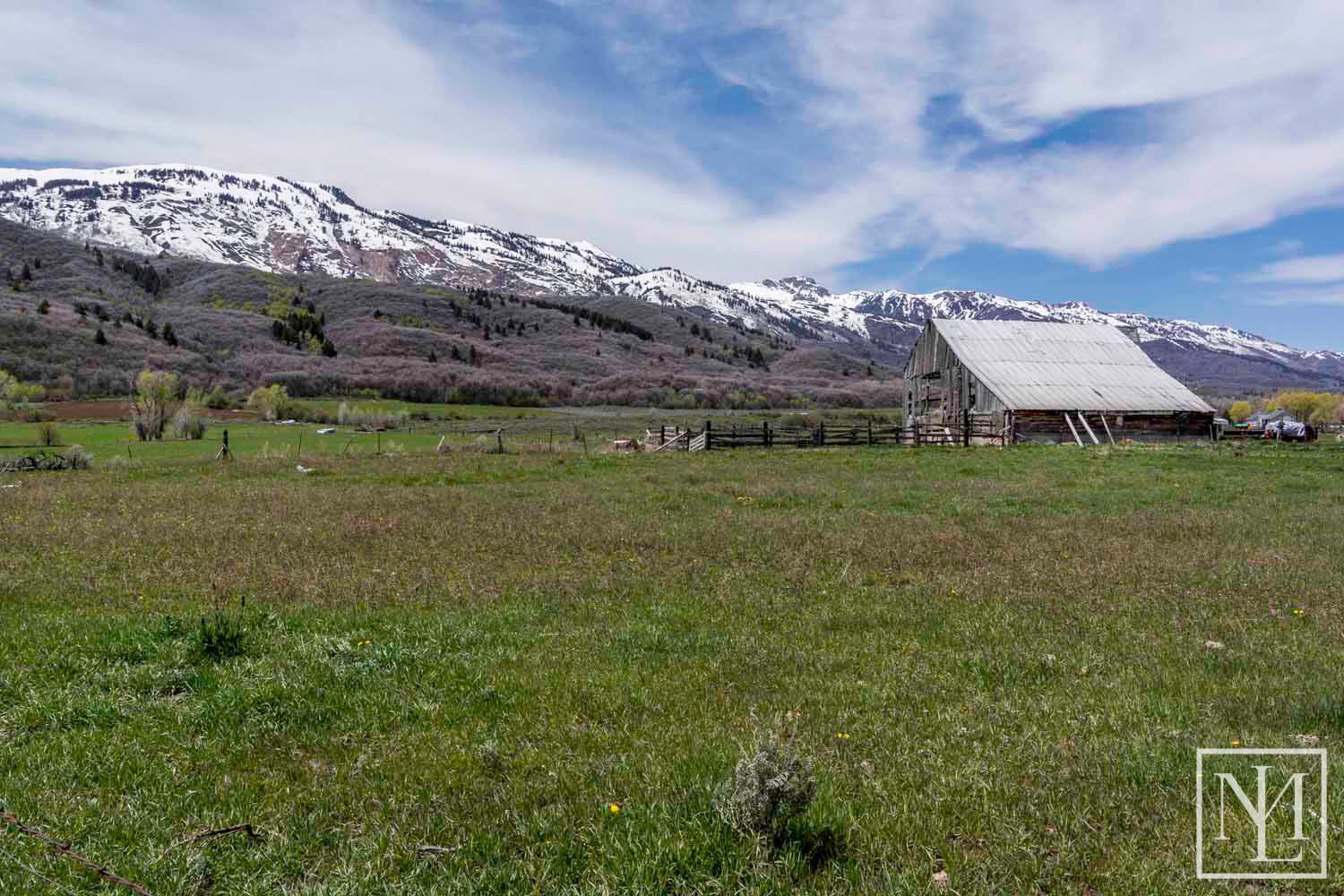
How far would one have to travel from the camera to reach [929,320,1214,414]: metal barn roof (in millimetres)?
47875

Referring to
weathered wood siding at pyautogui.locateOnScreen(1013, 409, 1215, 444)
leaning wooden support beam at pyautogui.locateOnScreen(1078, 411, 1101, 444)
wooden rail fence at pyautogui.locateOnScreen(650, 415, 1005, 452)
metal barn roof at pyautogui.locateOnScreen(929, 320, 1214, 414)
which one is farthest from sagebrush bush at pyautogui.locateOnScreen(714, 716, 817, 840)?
leaning wooden support beam at pyautogui.locateOnScreen(1078, 411, 1101, 444)

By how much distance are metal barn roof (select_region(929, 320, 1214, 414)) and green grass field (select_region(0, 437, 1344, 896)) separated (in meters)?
34.4

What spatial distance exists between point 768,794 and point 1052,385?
2034 inches

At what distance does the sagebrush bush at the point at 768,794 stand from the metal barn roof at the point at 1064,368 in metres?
46.4

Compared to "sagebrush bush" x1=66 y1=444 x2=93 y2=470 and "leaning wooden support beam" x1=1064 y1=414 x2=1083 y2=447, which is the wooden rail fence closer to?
"leaning wooden support beam" x1=1064 y1=414 x2=1083 y2=447

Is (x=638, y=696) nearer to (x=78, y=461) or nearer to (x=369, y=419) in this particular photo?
(x=78, y=461)

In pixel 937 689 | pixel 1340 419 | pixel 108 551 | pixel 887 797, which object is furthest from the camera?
pixel 1340 419

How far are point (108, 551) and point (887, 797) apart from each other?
14.7 meters

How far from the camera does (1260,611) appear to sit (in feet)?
30.7

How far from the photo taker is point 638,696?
654 centimetres

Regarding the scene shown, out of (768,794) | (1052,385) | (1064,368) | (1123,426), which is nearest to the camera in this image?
(768,794)

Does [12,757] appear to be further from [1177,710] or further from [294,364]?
[294,364]

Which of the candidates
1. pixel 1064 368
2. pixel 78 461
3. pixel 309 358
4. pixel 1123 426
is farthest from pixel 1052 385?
pixel 309 358

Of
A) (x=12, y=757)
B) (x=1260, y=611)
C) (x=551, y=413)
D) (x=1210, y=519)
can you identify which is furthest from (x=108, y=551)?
(x=551, y=413)
